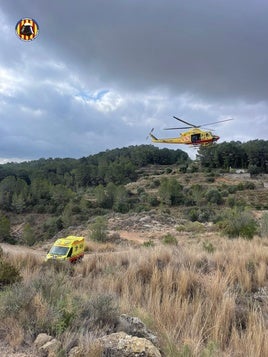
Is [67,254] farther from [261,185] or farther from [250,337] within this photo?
[261,185]

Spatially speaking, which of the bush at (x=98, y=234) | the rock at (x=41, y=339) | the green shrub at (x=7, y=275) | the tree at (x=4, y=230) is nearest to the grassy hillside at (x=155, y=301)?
the green shrub at (x=7, y=275)

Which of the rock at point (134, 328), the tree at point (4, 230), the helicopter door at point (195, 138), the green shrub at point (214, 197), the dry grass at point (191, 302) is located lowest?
the tree at point (4, 230)

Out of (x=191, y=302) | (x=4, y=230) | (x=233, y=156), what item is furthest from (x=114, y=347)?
(x=233, y=156)

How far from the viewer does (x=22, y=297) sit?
375 cm

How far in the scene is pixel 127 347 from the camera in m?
2.82

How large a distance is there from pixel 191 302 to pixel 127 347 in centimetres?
243

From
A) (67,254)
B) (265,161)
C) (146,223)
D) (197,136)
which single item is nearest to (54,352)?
(67,254)

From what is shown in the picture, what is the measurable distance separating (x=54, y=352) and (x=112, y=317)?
97 cm

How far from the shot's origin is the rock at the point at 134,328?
10.7 ft

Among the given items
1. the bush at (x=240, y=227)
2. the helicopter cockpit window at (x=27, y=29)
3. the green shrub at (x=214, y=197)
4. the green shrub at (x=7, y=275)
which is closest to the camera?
the green shrub at (x=7, y=275)

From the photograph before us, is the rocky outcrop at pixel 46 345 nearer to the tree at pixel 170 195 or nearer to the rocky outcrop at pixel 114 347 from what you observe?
the rocky outcrop at pixel 114 347

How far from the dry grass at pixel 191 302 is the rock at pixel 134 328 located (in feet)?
0.53

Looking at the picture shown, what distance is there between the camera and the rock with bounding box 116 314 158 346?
326 centimetres

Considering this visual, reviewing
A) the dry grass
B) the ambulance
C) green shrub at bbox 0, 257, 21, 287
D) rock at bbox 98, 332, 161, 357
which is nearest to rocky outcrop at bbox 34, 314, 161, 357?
rock at bbox 98, 332, 161, 357
